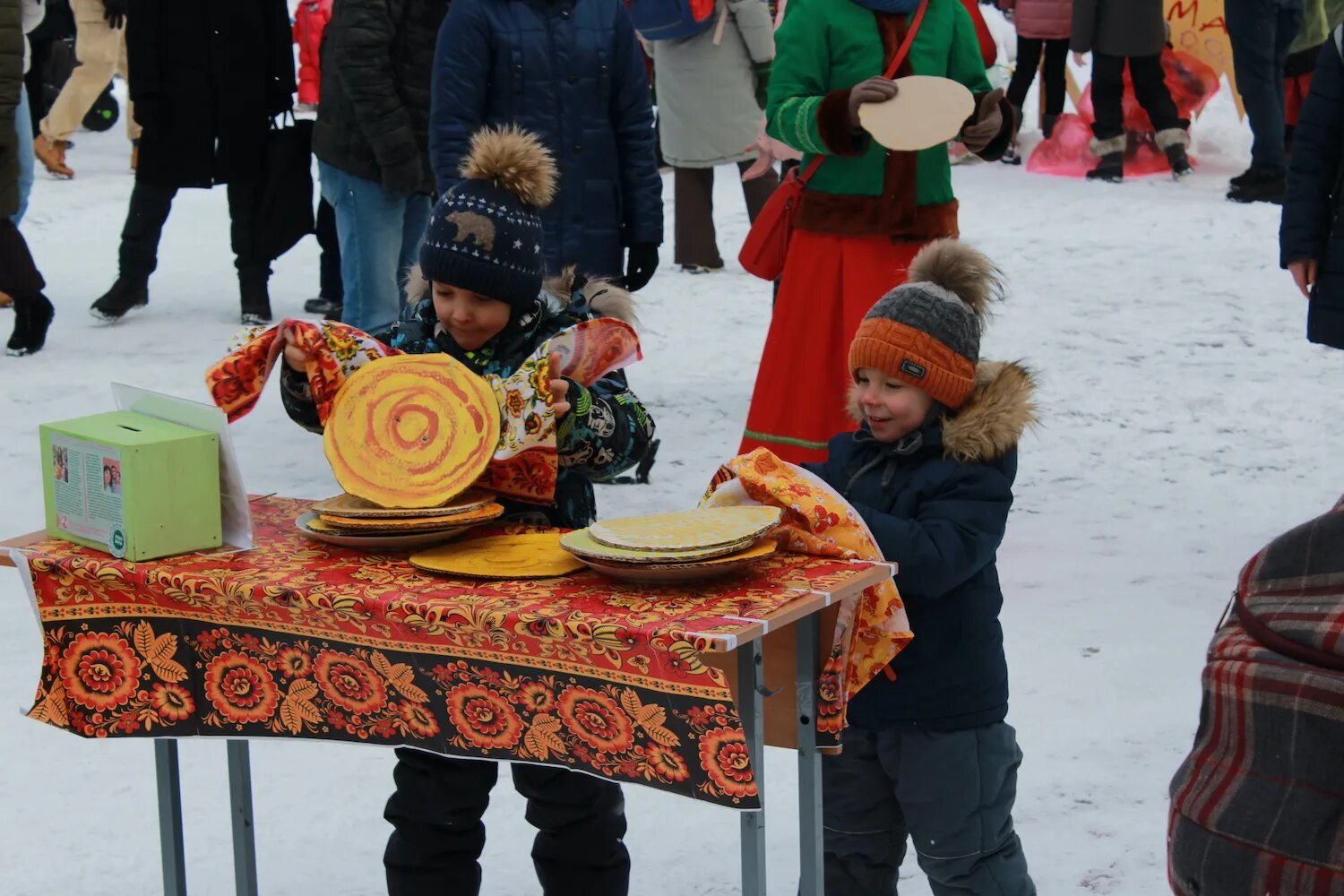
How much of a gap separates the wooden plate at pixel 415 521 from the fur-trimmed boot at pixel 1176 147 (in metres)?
8.25

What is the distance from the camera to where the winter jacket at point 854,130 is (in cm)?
427

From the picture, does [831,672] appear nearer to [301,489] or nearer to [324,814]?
[324,814]

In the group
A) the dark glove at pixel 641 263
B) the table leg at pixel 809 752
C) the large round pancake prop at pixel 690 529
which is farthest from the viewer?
the dark glove at pixel 641 263

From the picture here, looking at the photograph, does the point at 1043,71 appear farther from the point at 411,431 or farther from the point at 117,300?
the point at 411,431

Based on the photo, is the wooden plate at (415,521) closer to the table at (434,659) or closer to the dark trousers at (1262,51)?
the table at (434,659)

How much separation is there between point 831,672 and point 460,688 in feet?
1.70

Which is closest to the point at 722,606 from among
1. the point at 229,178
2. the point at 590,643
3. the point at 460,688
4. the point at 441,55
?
the point at 590,643

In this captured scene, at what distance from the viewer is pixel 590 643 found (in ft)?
7.39

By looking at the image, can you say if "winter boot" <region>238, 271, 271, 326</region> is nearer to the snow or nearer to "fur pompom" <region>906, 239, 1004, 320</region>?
the snow

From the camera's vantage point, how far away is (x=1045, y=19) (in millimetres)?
10328

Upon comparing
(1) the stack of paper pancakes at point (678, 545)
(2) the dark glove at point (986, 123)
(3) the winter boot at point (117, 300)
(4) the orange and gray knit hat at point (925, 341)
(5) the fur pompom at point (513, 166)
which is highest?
(5) the fur pompom at point (513, 166)

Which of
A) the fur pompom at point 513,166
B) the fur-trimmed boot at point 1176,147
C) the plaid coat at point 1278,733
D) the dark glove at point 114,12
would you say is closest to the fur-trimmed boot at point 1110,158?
the fur-trimmed boot at point 1176,147

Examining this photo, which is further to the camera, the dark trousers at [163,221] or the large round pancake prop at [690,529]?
the dark trousers at [163,221]

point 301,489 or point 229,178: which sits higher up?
point 229,178
